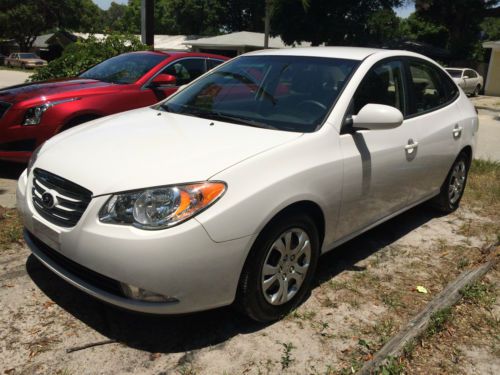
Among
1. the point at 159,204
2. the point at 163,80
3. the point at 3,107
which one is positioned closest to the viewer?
the point at 159,204

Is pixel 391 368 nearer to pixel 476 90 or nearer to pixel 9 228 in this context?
pixel 9 228

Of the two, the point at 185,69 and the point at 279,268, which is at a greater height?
the point at 185,69

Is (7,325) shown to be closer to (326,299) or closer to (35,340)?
(35,340)

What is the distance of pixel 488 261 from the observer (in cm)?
412

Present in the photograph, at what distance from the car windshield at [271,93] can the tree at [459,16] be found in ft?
101

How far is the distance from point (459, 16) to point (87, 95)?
33.3m

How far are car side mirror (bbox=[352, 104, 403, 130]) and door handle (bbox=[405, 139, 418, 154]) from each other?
1.99 feet

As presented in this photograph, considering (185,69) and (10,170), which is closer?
(10,170)

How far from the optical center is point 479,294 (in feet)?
11.7

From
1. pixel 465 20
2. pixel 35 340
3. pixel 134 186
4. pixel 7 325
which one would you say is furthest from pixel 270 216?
pixel 465 20

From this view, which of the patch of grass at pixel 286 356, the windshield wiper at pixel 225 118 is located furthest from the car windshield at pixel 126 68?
the patch of grass at pixel 286 356

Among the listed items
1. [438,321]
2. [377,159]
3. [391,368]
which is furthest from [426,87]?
[391,368]

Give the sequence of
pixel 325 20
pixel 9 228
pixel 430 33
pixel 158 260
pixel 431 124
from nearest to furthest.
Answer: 1. pixel 158 260
2. pixel 9 228
3. pixel 431 124
4. pixel 325 20
5. pixel 430 33

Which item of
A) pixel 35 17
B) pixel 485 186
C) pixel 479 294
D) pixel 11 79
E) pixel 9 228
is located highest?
pixel 35 17
